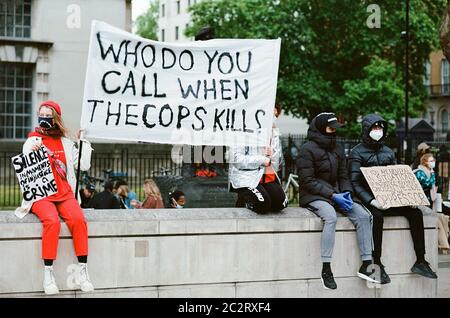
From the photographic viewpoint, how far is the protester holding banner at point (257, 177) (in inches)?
309

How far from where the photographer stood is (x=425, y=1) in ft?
128

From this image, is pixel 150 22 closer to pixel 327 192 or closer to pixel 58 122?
pixel 327 192

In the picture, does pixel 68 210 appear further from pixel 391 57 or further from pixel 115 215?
pixel 391 57

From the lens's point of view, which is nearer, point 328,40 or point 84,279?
point 84,279

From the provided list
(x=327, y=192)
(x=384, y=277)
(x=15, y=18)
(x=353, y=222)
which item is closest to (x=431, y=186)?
(x=384, y=277)

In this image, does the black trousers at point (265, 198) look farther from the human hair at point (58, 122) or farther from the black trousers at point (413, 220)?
the human hair at point (58, 122)

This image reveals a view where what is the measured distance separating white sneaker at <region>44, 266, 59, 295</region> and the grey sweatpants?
9.42 ft

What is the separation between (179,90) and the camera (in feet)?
26.6

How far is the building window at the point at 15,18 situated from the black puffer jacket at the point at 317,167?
22.9 m

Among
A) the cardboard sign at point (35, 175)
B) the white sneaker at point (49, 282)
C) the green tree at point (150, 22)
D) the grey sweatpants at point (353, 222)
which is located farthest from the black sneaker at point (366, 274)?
the green tree at point (150, 22)

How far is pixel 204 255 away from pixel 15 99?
75.9 ft

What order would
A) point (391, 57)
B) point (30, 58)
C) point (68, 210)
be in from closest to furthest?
point (68, 210) → point (30, 58) → point (391, 57)

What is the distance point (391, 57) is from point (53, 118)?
33870 mm

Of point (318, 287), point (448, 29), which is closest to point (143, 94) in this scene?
point (318, 287)
